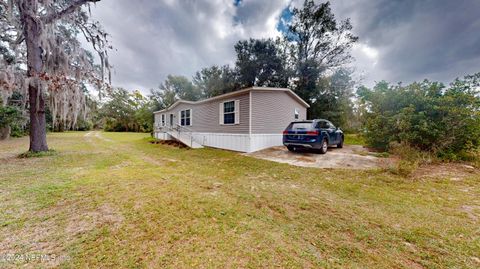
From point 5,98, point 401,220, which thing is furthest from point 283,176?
point 5,98

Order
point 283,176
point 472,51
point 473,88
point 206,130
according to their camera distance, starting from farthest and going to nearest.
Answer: point 206,130
point 472,51
point 473,88
point 283,176

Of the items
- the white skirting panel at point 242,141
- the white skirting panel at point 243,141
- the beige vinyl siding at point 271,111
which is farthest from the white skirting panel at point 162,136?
the beige vinyl siding at point 271,111

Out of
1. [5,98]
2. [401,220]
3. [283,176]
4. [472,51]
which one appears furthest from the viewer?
[472,51]

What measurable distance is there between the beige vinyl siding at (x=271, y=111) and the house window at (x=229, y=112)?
1457mm

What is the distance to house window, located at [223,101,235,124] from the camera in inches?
401

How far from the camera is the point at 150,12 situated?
9.34 m

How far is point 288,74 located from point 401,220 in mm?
18552

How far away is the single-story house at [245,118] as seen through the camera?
9.27 metres

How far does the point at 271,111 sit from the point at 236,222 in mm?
8194

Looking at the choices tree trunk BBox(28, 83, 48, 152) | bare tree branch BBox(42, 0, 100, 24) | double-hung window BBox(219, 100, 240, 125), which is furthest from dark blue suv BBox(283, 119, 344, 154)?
tree trunk BBox(28, 83, 48, 152)

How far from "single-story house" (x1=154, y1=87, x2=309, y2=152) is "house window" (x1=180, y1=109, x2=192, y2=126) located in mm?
587

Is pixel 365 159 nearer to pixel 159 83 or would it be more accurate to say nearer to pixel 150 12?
pixel 150 12

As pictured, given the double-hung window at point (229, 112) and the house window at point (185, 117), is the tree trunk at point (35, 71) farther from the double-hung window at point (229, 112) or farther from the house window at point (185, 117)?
the house window at point (185, 117)

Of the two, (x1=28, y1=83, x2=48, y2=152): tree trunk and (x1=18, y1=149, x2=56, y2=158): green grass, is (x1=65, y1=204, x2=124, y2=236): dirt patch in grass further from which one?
(x1=18, y1=149, x2=56, y2=158): green grass
